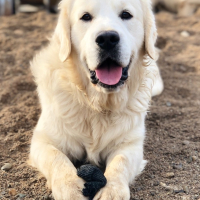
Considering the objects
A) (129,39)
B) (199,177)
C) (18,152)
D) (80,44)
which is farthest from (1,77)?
(199,177)

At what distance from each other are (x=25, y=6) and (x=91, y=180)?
22.2 feet

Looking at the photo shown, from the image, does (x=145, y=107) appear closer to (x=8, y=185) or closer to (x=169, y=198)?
(x=169, y=198)

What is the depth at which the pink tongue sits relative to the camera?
2523 mm

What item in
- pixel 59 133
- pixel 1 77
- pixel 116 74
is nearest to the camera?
pixel 116 74

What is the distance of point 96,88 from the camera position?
2586 mm

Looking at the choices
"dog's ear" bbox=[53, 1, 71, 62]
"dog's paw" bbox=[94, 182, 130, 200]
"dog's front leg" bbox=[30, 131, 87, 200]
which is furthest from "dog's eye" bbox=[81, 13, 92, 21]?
"dog's paw" bbox=[94, 182, 130, 200]

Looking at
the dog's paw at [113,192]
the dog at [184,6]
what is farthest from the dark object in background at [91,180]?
the dog at [184,6]

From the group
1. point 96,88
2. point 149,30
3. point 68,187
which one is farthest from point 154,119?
point 68,187

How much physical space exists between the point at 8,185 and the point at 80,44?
1169mm

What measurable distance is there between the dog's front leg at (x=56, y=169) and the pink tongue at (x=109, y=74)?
0.64m

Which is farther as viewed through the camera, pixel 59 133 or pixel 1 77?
pixel 1 77

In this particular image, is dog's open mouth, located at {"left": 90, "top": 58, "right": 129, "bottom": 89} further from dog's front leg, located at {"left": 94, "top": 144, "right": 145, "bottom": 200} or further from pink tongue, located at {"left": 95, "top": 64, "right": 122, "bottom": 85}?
dog's front leg, located at {"left": 94, "top": 144, "right": 145, "bottom": 200}

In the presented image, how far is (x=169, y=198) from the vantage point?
233 cm

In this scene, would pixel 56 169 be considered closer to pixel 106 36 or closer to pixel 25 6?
pixel 106 36
